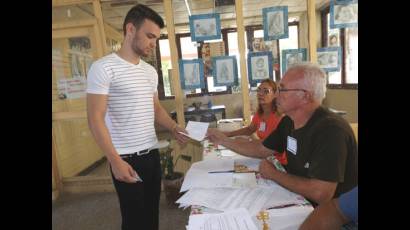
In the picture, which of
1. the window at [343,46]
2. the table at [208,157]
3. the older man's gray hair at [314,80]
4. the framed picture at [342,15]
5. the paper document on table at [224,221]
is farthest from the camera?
the window at [343,46]

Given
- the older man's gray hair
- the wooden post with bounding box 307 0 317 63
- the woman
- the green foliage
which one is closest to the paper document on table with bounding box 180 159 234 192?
the older man's gray hair

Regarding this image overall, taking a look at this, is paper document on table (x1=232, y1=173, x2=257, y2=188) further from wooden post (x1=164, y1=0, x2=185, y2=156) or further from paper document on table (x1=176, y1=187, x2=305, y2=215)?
wooden post (x1=164, y1=0, x2=185, y2=156)

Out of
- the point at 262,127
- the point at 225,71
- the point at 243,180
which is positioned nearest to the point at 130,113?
the point at 243,180

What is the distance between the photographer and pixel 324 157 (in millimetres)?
1118

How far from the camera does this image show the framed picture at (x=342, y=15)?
274cm

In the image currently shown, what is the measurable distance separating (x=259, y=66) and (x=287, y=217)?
89.0 inches

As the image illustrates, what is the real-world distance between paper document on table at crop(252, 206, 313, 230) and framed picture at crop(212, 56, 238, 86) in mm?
2145

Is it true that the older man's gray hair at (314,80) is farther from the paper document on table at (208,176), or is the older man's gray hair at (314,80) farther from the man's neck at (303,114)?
the paper document on table at (208,176)

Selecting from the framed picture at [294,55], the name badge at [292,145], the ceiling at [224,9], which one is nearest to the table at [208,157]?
the name badge at [292,145]

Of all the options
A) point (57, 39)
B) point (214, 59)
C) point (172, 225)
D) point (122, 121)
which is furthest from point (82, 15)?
point (172, 225)

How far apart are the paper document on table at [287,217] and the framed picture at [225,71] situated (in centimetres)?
214

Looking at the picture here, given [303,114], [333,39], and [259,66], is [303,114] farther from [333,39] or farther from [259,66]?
[333,39]
